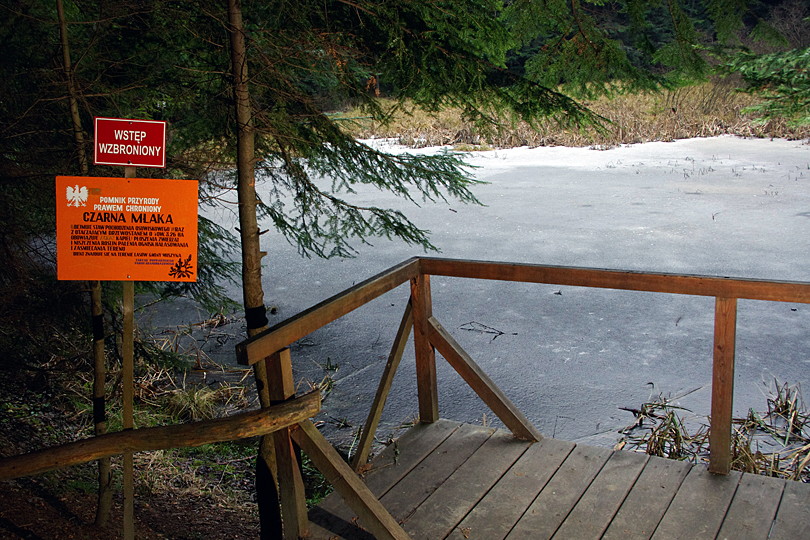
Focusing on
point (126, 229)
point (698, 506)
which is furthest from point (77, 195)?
point (698, 506)

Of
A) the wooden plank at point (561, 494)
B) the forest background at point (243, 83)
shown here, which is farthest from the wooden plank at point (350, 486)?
the forest background at point (243, 83)

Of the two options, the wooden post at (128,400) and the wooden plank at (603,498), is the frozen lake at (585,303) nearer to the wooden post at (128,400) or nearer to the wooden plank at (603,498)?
the wooden plank at (603,498)

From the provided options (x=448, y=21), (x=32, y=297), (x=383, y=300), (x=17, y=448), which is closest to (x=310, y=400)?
(x=32, y=297)

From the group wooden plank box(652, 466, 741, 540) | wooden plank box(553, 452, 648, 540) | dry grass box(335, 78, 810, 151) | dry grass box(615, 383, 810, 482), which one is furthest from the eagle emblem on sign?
dry grass box(335, 78, 810, 151)

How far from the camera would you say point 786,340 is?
559 centimetres

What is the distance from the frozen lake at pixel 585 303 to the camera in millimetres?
4914

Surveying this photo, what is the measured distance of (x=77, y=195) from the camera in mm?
2465

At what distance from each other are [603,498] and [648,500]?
0.14 m

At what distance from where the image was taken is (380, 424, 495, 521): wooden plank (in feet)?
8.52

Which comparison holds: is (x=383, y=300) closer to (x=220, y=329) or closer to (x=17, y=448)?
(x=220, y=329)

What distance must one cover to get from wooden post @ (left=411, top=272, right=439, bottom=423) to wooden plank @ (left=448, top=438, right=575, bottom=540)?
18.4 inches

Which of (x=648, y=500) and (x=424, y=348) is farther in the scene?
(x=424, y=348)

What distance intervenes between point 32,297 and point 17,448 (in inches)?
36.9

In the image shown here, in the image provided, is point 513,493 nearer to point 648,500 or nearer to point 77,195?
point 648,500
